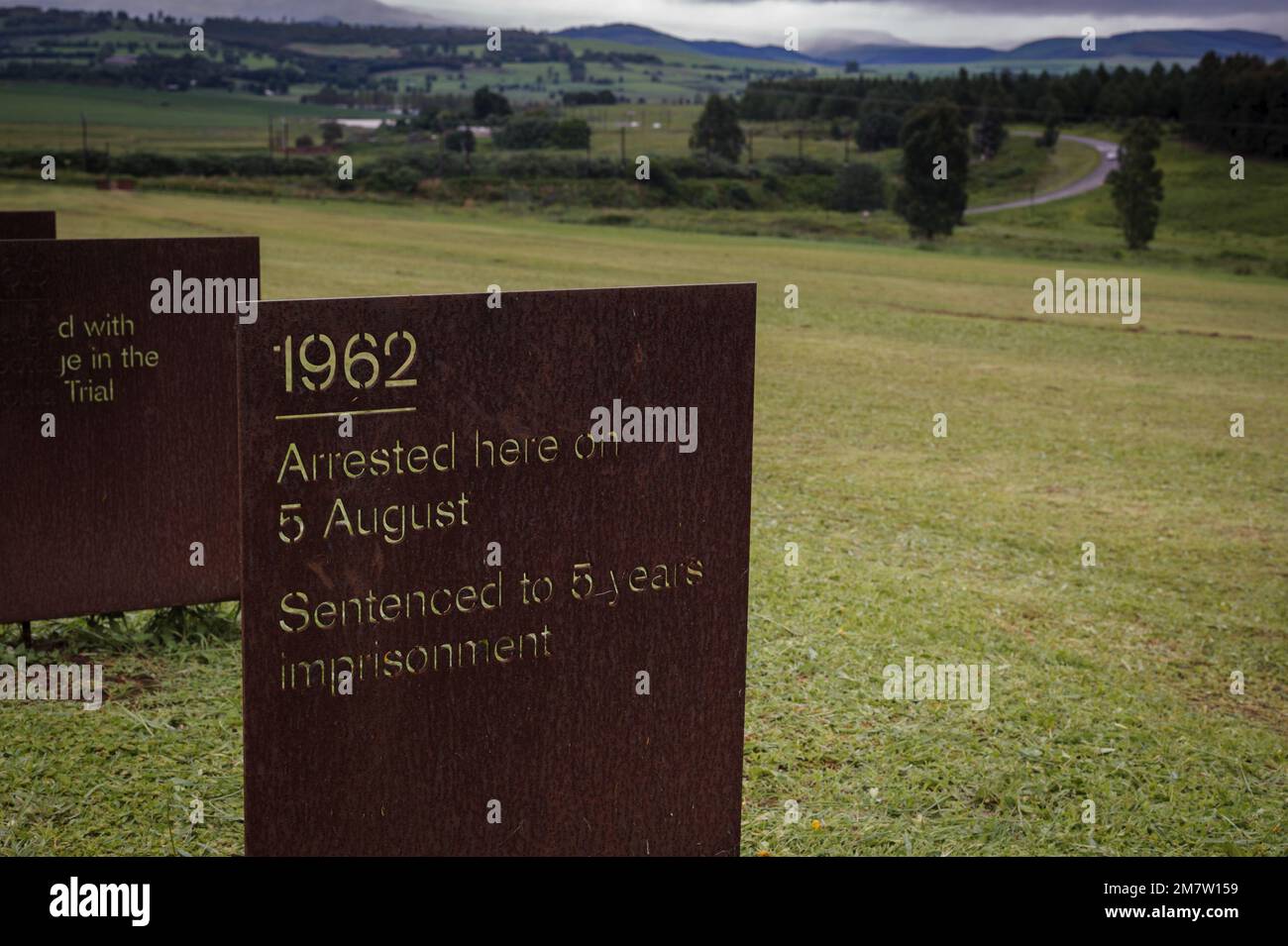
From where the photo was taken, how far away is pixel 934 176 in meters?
58.0

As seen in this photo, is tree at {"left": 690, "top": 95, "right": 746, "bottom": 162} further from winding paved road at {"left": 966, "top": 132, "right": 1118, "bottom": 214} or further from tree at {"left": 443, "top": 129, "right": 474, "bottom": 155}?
winding paved road at {"left": 966, "top": 132, "right": 1118, "bottom": 214}

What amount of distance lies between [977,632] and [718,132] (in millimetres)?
83251

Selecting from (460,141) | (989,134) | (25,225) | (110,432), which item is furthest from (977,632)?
(989,134)

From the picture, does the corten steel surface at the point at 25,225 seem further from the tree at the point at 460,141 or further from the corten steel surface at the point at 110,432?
the tree at the point at 460,141

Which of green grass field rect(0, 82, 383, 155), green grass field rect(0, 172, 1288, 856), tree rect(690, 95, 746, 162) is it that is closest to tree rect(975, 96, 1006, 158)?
tree rect(690, 95, 746, 162)

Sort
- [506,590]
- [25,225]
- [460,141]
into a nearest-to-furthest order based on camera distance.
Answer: [506,590]
[25,225]
[460,141]

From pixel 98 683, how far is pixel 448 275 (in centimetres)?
2277

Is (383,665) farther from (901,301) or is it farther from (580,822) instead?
(901,301)

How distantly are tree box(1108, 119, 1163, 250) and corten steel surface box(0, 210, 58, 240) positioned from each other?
52.8 meters

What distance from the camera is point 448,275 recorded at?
2873 cm

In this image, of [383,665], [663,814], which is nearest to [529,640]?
[383,665]

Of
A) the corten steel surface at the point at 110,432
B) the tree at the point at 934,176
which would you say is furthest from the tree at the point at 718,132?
the corten steel surface at the point at 110,432

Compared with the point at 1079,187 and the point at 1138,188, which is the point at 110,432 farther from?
the point at 1079,187

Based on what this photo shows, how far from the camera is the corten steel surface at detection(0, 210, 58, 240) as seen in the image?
7.95 meters
